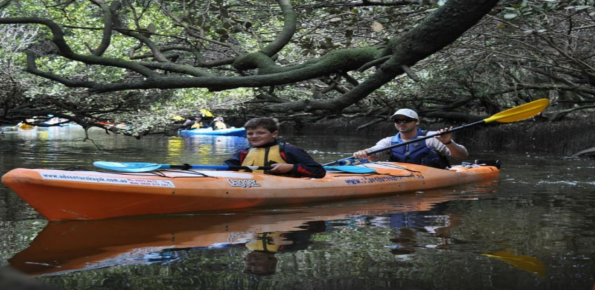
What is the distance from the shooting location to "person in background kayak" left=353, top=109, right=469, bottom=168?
25.3 feet

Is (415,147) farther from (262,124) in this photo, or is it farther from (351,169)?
(262,124)

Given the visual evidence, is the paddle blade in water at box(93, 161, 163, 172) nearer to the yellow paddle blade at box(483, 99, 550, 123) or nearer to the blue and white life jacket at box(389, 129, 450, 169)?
the blue and white life jacket at box(389, 129, 450, 169)

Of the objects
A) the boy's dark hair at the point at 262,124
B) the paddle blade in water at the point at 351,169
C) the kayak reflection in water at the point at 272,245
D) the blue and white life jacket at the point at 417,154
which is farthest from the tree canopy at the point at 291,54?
the blue and white life jacket at the point at 417,154

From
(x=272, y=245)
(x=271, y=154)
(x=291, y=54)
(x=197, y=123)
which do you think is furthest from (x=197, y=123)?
(x=272, y=245)

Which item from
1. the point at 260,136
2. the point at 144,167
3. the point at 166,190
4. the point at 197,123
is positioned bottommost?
the point at 166,190

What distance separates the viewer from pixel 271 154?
20.9ft

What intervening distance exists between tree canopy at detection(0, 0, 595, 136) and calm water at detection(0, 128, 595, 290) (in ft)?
3.23

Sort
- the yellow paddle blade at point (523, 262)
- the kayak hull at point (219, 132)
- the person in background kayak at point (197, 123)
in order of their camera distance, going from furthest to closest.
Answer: the person in background kayak at point (197, 123) → the kayak hull at point (219, 132) → the yellow paddle blade at point (523, 262)

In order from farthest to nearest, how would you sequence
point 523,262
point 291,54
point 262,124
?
point 291,54
point 262,124
point 523,262

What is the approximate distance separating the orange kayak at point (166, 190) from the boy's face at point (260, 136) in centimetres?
33

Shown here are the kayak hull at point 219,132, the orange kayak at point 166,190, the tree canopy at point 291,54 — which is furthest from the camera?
the kayak hull at point 219,132

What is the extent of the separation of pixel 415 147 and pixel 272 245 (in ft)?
13.7

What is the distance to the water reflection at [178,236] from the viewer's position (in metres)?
3.85

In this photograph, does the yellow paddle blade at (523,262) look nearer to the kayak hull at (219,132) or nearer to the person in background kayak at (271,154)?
the person in background kayak at (271,154)
